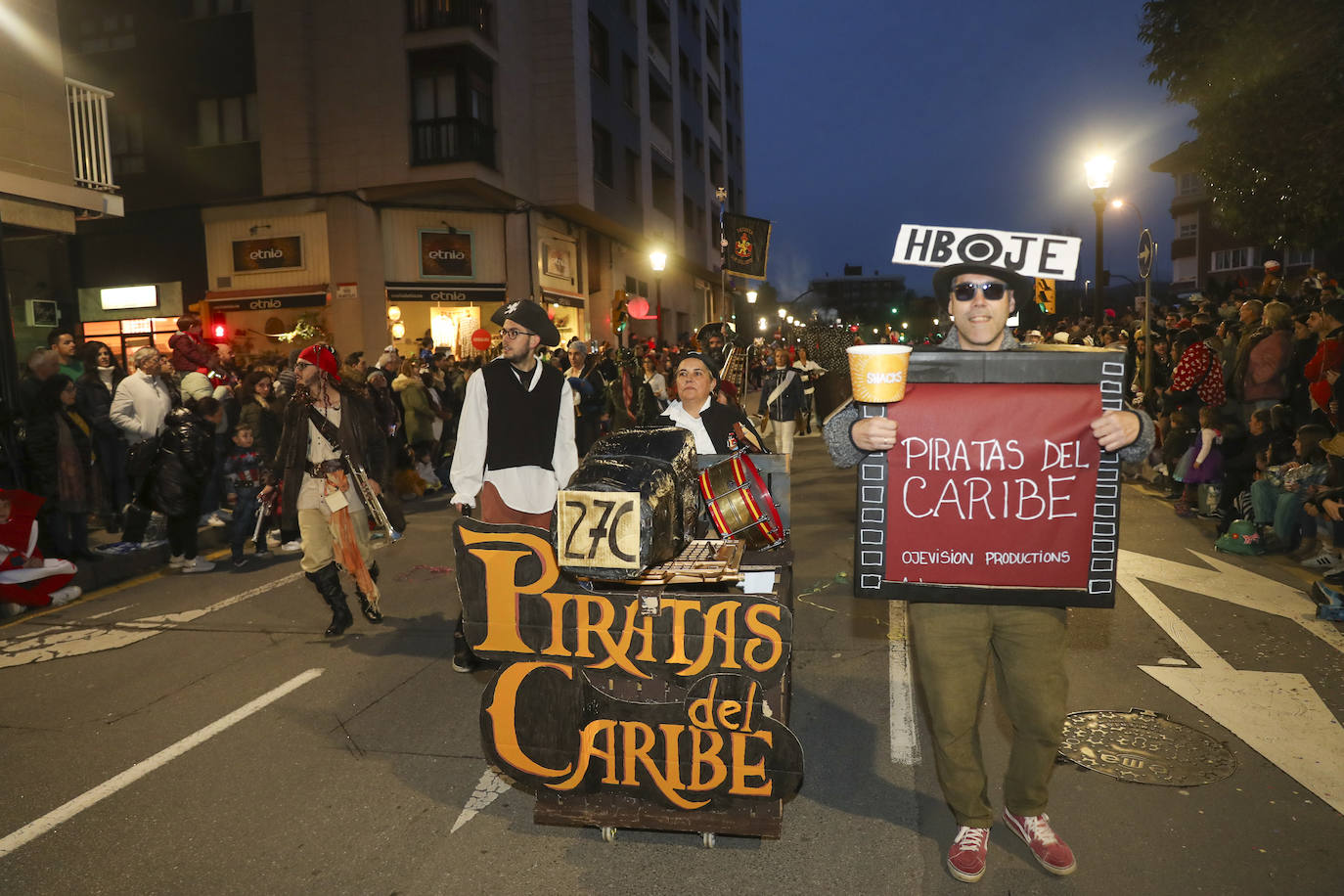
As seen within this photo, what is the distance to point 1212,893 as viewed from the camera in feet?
10.3

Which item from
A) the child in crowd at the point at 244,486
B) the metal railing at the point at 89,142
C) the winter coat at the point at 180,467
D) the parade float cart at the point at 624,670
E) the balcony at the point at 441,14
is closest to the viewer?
the parade float cart at the point at 624,670

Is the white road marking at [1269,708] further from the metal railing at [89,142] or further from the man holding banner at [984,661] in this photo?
the metal railing at [89,142]

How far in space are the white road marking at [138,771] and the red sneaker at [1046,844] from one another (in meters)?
3.89

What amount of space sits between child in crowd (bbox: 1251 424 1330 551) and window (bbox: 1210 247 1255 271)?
55.2 meters

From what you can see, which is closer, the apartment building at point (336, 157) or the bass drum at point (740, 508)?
the bass drum at point (740, 508)

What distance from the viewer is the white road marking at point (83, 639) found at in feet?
20.0

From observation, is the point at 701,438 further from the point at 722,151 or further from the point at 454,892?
the point at 722,151

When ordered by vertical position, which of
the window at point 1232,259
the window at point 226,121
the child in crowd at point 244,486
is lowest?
the child in crowd at point 244,486

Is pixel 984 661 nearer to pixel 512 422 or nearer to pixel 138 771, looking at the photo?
pixel 512 422

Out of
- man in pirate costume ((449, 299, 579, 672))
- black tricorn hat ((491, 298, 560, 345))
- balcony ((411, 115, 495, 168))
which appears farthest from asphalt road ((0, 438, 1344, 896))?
balcony ((411, 115, 495, 168))

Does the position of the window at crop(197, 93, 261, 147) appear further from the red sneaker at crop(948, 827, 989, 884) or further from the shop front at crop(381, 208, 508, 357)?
the red sneaker at crop(948, 827, 989, 884)

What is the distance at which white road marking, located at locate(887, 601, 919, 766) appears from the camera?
171 inches

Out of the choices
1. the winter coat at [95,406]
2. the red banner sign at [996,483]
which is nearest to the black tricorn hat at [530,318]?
the red banner sign at [996,483]

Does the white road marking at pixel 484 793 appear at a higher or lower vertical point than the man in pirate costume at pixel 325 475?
lower
